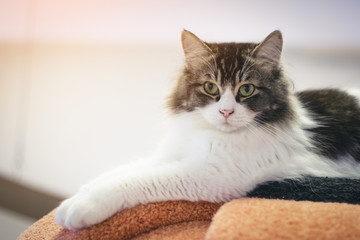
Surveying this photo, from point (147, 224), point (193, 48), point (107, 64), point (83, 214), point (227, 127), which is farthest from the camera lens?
point (107, 64)

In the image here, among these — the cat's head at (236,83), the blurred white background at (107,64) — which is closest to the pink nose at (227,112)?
the cat's head at (236,83)

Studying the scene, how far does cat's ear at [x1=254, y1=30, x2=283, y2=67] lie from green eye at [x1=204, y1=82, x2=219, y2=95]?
219 mm

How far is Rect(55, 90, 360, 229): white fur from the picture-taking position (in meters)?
0.92

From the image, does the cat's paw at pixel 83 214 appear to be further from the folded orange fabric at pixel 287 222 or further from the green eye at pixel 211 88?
the green eye at pixel 211 88

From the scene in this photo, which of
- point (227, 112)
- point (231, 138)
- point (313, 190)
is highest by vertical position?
point (227, 112)

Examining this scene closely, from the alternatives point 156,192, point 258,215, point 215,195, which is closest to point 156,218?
point 156,192

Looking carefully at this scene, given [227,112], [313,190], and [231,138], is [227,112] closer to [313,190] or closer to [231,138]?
[231,138]

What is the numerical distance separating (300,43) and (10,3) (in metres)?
2.21

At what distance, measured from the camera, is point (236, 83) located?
109 centimetres

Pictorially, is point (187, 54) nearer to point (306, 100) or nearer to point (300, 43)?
point (306, 100)

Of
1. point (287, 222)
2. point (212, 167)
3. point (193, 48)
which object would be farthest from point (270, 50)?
point (287, 222)

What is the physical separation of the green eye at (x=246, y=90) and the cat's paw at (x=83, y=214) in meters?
0.66

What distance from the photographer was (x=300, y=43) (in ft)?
5.54

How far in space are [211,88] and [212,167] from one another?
1.07ft
